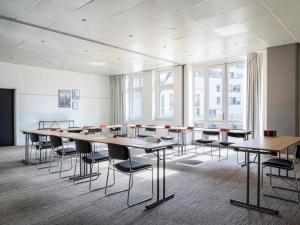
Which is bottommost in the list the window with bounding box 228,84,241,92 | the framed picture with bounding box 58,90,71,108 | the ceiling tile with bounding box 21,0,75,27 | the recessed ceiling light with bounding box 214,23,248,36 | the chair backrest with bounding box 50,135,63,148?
the chair backrest with bounding box 50,135,63,148

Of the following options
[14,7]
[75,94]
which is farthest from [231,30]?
[75,94]

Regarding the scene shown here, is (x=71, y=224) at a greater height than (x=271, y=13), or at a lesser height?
lesser

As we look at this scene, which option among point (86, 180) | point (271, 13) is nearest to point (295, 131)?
point (271, 13)

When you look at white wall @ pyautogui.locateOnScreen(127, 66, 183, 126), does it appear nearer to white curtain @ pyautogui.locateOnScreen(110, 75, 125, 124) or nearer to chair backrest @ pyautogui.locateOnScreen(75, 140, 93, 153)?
white curtain @ pyautogui.locateOnScreen(110, 75, 125, 124)

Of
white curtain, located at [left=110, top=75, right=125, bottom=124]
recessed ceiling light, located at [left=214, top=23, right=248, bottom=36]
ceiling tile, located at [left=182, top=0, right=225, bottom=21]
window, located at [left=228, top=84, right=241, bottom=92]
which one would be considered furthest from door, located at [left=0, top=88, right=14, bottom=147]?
window, located at [left=228, top=84, right=241, bottom=92]

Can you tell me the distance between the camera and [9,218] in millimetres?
2729

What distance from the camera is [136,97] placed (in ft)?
36.1

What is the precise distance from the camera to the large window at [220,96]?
7.92 m

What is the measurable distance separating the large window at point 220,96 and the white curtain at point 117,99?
377 centimetres

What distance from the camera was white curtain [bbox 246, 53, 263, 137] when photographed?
276 inches

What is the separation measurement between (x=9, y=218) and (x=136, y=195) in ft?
5.36

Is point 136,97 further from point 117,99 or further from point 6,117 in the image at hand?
point 6,117

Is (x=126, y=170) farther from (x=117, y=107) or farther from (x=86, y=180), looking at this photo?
(x=117, y=107)

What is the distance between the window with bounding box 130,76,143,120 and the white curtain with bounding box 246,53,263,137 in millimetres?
4908
